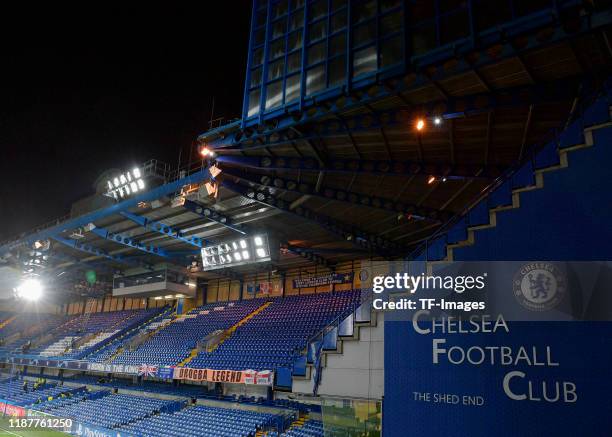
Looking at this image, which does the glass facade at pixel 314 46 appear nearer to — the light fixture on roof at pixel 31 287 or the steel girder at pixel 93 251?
the steel girder at pixel 93 251

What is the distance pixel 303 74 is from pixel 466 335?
943 centimetres

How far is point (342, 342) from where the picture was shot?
12.9 m

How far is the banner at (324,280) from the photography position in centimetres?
2785

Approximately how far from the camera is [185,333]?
3156 cm

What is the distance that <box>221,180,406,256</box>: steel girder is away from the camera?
1858cm

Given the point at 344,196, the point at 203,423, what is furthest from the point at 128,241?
the point at 344,196

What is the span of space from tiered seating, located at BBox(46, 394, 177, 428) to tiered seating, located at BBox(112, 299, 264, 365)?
224 cm

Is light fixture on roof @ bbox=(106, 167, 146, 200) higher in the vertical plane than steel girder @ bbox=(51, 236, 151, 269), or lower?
higher

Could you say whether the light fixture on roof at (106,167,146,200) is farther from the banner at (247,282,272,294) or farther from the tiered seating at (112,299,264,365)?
the banner at (247,282,272,294)

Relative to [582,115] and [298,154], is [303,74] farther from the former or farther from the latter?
[582,115]

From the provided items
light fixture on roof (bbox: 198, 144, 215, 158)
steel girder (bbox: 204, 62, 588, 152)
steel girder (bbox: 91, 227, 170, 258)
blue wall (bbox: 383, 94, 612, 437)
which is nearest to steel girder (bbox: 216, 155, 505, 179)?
light fixture on roof (bbox: 198, 144, 215, 158)

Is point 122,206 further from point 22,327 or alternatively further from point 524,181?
point 22,327

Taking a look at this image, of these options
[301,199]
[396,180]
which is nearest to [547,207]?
[396,180]

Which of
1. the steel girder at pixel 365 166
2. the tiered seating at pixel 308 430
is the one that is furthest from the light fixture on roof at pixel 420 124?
the tiered seating at pixel 308 430
